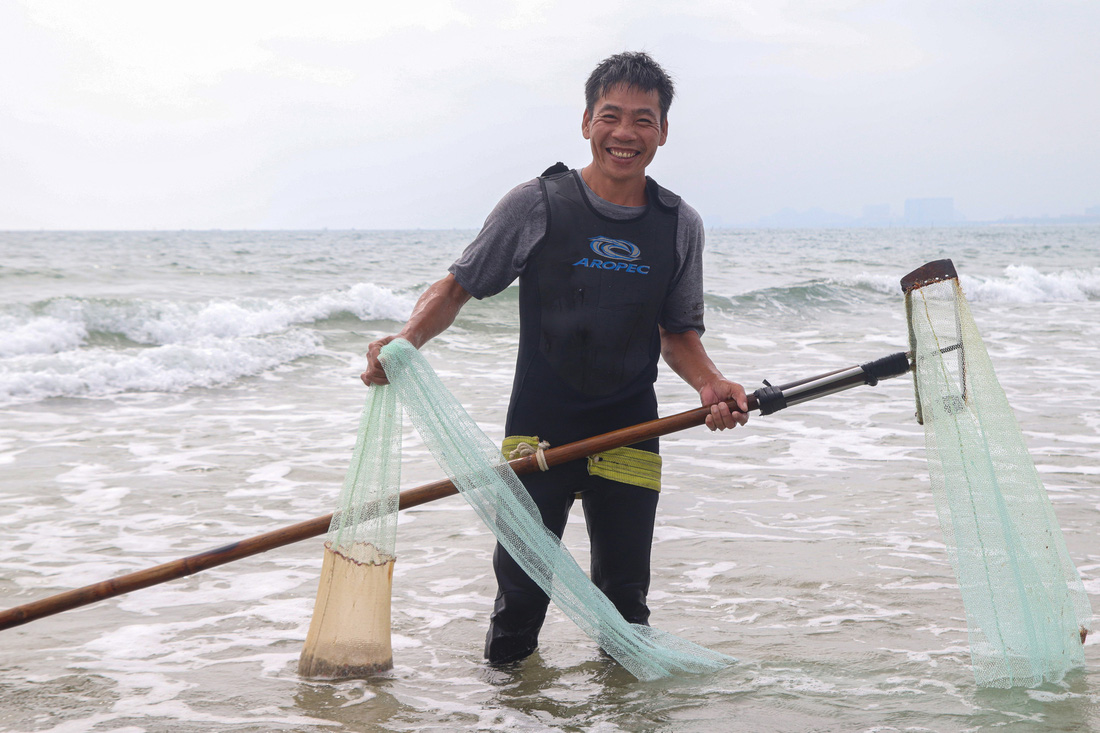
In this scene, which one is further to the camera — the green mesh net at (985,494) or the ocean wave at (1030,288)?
the ocean wave at (1030,288)

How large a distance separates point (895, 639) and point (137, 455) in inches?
196

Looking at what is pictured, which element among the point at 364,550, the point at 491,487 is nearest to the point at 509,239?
the point at 491,487

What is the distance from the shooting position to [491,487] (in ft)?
8.21

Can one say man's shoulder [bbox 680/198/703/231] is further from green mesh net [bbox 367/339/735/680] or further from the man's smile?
green mesh net [bbox 367/339/735/680]

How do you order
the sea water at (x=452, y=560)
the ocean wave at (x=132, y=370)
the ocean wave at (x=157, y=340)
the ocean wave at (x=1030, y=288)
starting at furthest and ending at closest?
the ocean wave at (x=1030, y=288), the ocean wave at (x=157, y=340), the ocean wave at (x=132, y=370), the sea water at (x=452, y=560)

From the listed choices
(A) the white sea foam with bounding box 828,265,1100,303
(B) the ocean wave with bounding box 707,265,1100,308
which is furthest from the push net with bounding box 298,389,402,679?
(A) the white sea foam with bounding box 828,265,1100,303

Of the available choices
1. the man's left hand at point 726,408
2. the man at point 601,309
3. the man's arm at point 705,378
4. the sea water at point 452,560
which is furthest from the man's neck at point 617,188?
the sea water at point 452,560

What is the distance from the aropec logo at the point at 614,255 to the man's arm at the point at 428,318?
14.4 inches

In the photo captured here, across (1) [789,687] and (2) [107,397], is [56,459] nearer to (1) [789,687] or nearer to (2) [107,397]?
(2) [107,397]

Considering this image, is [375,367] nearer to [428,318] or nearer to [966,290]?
[428,318]

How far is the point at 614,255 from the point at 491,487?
75cm

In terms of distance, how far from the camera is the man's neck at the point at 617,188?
2.58 metres

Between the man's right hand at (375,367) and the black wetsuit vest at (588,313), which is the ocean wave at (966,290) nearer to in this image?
the black wetsuit vest at (588,313)

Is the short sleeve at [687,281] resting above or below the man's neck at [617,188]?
below
